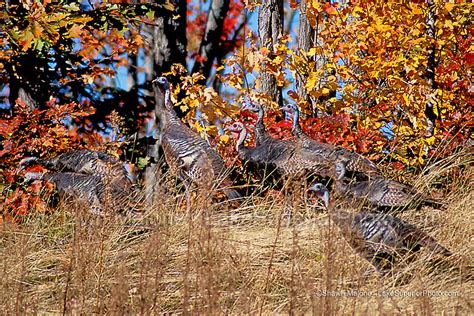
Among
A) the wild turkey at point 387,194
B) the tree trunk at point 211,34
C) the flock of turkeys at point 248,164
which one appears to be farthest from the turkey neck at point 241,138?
the tree trunk at point 211,34

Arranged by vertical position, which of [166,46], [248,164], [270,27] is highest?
[270,27]

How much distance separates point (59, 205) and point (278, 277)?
112 inches

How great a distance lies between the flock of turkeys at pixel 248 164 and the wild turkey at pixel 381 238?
0.03 metres

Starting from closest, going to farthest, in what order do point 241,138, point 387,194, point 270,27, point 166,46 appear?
point 387,194, point 241,138, point 270,27, point 166,46

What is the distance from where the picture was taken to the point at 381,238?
20.8 ft

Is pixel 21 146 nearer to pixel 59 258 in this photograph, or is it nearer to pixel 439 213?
pixel 59 258

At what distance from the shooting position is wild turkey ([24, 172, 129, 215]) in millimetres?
7875

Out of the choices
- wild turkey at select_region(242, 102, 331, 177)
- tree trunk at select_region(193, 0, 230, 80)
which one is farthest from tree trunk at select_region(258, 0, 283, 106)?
tree trunk at select_region(193, 0, 230, 80)

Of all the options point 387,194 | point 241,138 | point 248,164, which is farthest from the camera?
point 241,138

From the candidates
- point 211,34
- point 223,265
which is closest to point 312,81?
point 223,265

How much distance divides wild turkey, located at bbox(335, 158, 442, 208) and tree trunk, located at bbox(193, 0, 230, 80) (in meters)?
6.55

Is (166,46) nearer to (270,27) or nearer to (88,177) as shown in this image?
(270,27)

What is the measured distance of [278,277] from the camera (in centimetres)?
626

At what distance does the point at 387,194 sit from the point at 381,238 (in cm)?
136
